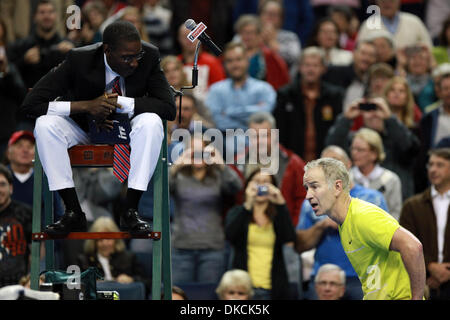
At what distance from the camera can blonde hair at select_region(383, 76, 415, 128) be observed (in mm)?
10133

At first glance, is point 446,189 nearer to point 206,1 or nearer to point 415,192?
point 415,192

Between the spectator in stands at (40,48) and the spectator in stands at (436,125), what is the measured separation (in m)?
3.93

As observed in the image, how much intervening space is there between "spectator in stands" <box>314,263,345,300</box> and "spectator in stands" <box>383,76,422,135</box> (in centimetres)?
241

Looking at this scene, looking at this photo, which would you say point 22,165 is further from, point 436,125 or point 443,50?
point 443,50

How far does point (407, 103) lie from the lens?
402 inches

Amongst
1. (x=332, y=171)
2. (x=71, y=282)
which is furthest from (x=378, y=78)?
(x=71, y=282)

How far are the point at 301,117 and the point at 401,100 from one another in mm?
1131

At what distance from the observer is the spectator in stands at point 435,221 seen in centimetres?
849

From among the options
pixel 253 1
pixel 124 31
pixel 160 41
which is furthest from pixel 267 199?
pixel 253 1

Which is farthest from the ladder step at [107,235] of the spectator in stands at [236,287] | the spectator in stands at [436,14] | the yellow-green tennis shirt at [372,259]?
the spectator in stands at [436,14]

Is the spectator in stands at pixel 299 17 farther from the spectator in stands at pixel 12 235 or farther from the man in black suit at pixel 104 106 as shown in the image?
the man in black suit at pixel 104 106

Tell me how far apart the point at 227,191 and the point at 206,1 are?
14.2 feet

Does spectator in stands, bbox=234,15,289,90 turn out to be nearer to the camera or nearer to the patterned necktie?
the camera

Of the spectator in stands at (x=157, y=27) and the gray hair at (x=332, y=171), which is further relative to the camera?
the spectator in stands at (x=157, y=27)
